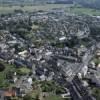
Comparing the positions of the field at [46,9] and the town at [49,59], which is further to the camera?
the field at [46,9]

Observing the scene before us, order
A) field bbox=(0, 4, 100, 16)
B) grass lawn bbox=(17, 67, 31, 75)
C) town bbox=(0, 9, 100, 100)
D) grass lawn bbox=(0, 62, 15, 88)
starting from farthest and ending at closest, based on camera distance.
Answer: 1. field bbox=(0, 4, 100, 16)
2. grass lawn bbox=(17, 67, 31, 75)
3. grass lawn bbox=(0, 62, 15, 88)
4. town bbox=(0, 9, 100, 100)

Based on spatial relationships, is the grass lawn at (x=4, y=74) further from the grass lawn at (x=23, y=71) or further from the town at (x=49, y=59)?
the grass lawn at (x=23, y=71)

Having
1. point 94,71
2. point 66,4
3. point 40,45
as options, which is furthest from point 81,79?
point 66,4

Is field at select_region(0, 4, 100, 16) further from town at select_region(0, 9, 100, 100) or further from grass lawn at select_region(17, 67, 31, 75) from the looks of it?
grass lawn at select_region(17, 67, 31, 75)

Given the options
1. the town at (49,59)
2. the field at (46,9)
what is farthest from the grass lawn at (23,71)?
the field at (46,9)

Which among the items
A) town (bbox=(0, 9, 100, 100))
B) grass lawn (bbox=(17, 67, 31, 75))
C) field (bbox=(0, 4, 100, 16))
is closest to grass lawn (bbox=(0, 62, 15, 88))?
town (bbox=(0, 9, 100, 100))

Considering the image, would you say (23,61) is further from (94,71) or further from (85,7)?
(85,7)

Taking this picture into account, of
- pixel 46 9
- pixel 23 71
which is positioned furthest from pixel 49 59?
pixel 46 9

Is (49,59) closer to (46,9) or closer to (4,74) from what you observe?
(4,74)
